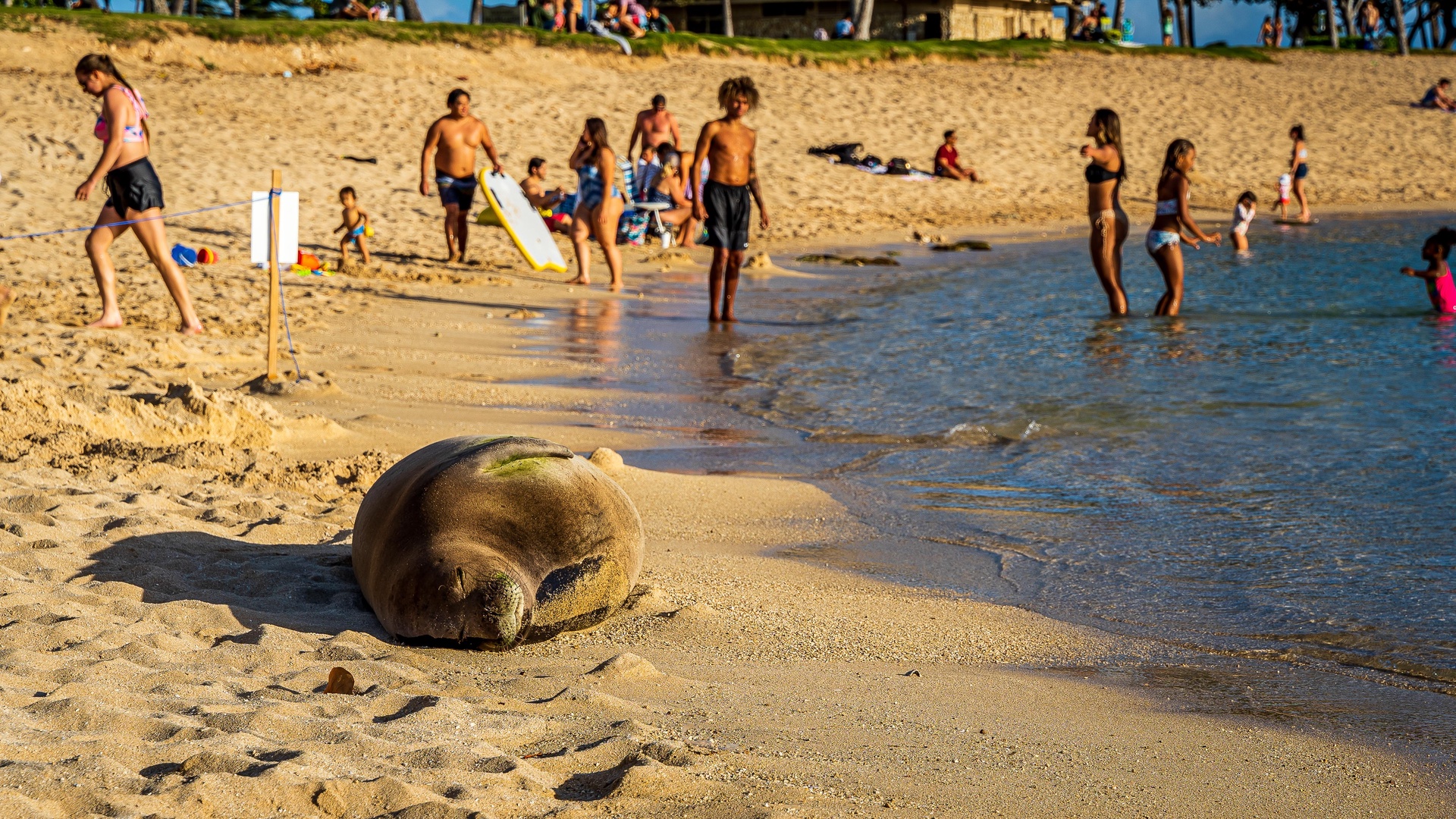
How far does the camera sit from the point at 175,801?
2.15 m

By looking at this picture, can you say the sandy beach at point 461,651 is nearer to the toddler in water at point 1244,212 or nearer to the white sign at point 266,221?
the white sign at point 266,221

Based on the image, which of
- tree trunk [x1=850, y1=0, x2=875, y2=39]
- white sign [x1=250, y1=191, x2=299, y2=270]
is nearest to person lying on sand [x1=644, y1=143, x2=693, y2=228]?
white sign [x1=250, y1=191, x2=299, y2=270]

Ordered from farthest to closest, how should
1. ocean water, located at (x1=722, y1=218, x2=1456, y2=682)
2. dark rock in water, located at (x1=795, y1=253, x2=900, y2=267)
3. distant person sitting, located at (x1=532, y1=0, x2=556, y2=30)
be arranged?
distant person sitting, located at (x1=532, y1=0, x2=556, y2=30) → dark rock in water, located at (x1=795, y1=253, x2=900, y2=267) → ocean water, located at (x1=722, y1=218, x2=1456, y2=682)

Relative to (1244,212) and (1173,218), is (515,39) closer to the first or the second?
(1244,212)

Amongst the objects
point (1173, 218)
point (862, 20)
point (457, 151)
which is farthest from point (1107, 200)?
point (862, 20)

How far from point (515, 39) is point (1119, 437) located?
839 inches

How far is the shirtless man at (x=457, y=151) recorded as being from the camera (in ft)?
38.4

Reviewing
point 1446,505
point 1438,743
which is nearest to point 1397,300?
point 1446,505

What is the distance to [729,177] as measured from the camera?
9234 mm

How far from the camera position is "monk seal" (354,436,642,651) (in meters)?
3.21

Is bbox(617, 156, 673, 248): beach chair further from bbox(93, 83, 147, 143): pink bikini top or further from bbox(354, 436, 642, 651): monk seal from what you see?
bbox(354, 436, 642, 651): monk seal

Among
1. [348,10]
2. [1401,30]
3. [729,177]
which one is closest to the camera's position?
[729,177]

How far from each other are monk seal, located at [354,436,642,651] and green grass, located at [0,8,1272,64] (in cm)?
2075

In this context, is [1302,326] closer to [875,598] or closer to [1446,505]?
[1446,505]
